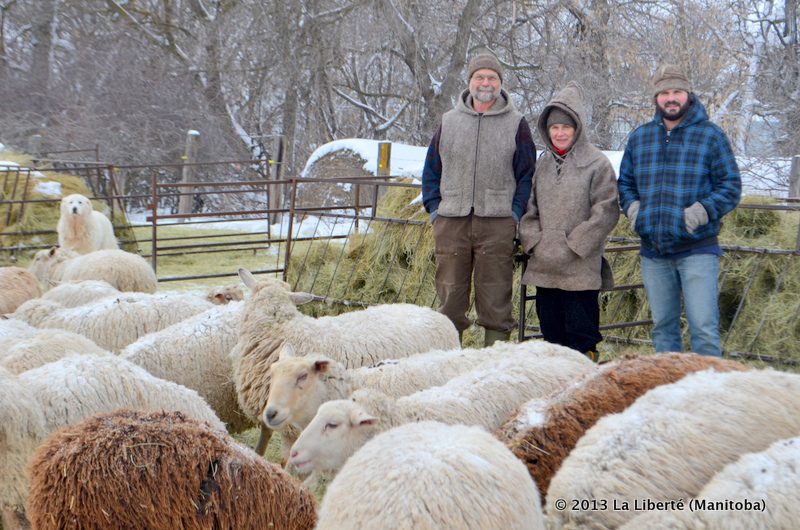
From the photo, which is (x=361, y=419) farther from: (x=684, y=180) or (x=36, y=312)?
(x=36, y=312)

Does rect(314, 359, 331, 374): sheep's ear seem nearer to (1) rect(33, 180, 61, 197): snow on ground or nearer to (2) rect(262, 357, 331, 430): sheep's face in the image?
(2) rect(262, 357, 331, 430): sheep's face

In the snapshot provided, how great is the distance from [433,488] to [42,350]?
2.93 meters

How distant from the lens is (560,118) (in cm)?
521

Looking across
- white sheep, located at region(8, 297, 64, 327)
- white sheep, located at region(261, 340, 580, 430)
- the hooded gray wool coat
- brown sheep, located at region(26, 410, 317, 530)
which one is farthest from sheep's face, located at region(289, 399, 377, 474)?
white sheep, located at region(8, 297, 64, 327)

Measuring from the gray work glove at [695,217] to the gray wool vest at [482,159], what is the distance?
1.18 meters

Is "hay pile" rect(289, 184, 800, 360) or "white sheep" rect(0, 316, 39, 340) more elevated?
"hay pile" rect(289, 184, 800, 360)

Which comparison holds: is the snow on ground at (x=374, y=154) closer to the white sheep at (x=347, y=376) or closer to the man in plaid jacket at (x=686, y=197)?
the man in plaid jacket at (x=686, y=197)

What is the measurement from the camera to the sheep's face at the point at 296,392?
4.01 metres

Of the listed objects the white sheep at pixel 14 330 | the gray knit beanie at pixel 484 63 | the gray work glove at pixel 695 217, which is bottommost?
the white sheep at pixel 14 330

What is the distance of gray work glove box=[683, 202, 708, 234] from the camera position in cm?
473

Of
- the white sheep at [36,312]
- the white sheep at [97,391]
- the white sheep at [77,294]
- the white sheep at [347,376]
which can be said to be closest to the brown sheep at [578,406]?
the white sheep at [347,376]

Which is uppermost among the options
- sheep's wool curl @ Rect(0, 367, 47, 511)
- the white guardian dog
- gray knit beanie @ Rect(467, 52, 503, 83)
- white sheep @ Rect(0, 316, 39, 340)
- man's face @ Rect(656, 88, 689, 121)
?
gray knit beanie @ Rect(467, 52, 503, 83)

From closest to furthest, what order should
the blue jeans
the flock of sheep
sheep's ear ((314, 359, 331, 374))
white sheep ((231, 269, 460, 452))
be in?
the flock of sheep
sheep's ear ((314, 359, 331, 374))
the blue jeans
white sheep ((231, 269, 460, 452))

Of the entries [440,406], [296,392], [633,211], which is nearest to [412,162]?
[633,211]
